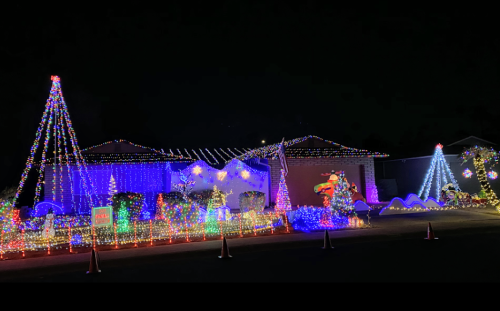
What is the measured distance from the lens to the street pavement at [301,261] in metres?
6.32

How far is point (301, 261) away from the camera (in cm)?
741

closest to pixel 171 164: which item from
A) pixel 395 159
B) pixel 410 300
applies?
pixel 410 300

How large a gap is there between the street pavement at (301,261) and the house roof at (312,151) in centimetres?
802

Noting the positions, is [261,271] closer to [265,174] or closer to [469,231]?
[469,231]

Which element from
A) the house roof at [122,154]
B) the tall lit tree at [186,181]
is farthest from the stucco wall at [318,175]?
the house roof at [122,154]

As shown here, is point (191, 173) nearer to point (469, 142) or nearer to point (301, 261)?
point (301, 261)

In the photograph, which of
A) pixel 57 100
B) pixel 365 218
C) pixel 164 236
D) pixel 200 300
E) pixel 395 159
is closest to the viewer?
pixel 200 300

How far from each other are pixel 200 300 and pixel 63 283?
2951 millimetres

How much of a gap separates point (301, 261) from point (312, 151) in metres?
12.2

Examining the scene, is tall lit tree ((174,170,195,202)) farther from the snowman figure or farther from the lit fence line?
the snowman figure

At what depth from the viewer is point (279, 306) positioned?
487 centimetres

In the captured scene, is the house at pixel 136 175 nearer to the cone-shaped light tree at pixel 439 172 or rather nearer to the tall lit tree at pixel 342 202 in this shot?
the tall lit tree at pixel 342 202

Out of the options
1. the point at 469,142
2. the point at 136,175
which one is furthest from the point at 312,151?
the point at 469,142

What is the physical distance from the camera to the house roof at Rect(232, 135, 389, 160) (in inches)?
722
